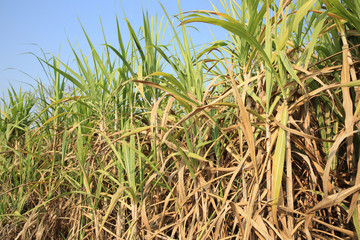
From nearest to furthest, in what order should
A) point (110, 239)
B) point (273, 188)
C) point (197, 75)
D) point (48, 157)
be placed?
point (273, 188) < point (197, 75) < point (110, 239) < point (48, 157)

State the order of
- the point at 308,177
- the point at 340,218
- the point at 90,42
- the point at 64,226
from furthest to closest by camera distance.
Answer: the point at 64,226 → the point at 90,42 → the point at 308,177 → the point at 340,218

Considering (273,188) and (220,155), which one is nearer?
(273,188)

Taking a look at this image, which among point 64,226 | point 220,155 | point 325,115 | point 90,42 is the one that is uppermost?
point 90,42

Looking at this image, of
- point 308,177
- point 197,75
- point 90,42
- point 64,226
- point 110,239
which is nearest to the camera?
point 308,177

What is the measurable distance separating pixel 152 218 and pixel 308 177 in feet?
2.16

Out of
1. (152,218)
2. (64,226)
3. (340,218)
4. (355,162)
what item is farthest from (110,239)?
(355,162)

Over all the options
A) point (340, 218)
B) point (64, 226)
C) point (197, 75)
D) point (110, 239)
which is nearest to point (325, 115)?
point (340, 218)

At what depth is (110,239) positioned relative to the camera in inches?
57.6

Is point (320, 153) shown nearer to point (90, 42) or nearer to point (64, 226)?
point (90, 42)

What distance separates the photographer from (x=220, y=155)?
3.96 ft

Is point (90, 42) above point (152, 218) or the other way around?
above

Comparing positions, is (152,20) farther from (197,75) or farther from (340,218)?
(340,218)

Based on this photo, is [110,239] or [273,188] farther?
[110,239]

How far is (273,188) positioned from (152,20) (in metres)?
1.10
